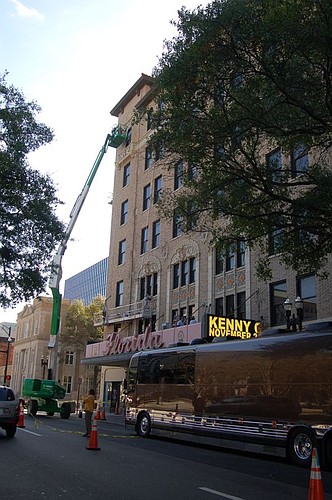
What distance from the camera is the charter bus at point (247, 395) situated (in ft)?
41.7

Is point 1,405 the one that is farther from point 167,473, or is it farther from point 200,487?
point 200,487

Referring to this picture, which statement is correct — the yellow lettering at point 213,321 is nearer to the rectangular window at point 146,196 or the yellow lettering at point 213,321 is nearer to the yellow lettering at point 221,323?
the yellow lettering at point 221,323

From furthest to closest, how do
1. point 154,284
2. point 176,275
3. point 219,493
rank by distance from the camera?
1. point 154,284
2. point 176,275
3. point 219,493

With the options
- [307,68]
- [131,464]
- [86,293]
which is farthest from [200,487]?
[86,293]

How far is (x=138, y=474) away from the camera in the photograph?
9430mm

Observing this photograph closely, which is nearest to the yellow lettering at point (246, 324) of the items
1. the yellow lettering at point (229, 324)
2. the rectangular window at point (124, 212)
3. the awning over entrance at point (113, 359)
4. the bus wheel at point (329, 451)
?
the yellow lettering at point (229, 324)

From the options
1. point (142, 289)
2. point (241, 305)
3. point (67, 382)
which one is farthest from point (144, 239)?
point (67, 382)

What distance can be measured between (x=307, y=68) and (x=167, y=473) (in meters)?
9.90

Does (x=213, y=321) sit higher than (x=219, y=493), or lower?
higher

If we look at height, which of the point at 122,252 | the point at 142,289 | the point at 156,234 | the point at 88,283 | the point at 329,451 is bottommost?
the point at 329,451

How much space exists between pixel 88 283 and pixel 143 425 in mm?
108964

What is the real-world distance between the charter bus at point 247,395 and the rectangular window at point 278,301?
6804 mm

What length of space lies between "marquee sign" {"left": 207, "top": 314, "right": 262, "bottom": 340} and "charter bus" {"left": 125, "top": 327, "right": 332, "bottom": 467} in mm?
3850

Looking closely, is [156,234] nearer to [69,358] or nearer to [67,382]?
[69,358]
